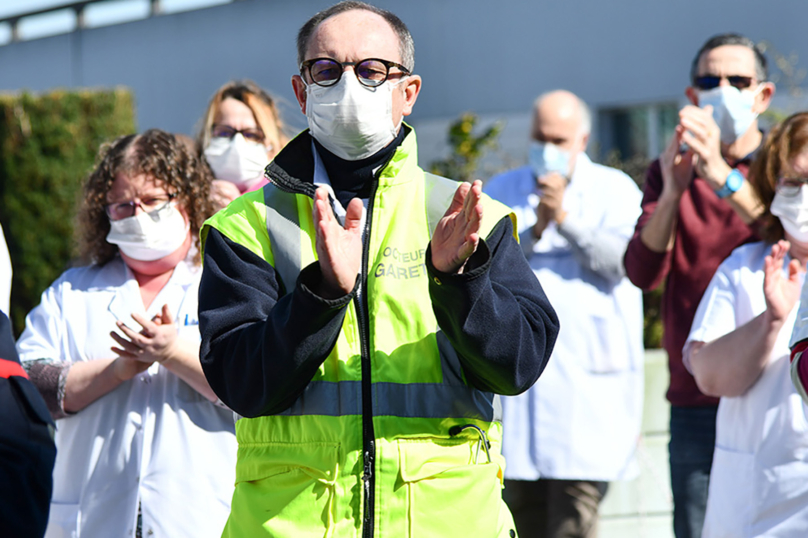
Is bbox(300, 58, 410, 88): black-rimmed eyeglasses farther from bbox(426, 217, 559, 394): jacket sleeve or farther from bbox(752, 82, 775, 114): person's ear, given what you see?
bbox(752, 82, 775, 114): person's ear

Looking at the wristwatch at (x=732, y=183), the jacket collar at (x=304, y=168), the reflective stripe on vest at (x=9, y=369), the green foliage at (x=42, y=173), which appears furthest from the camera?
the green foliage at (x=42, y=173)

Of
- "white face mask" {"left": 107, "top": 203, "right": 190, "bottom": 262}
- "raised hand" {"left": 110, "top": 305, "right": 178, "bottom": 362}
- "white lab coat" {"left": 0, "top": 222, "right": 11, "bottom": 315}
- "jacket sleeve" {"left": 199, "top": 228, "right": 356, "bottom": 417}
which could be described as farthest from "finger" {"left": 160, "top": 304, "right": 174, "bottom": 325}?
"jacket sleeve" {"left": 199, "top": 228, "right": 356, "bottom": 417}

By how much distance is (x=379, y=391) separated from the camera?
7.77 ft

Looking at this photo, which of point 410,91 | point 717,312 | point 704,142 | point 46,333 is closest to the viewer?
point 410,91

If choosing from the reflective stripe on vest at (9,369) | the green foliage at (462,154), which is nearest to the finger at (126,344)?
the reflective stripe on vest at (9,369)

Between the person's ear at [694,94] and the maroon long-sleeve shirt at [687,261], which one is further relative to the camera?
the person's ear at [694,94]

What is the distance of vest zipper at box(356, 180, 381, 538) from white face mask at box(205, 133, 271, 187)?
2009 mm

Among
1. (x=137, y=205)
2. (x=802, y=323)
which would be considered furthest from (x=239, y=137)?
(x=802, y=323)

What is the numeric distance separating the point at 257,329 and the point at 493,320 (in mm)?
518

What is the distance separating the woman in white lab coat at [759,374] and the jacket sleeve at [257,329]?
1718 millimetres

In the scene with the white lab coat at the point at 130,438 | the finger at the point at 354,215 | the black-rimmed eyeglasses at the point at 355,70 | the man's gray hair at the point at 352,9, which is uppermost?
the man's gray hair at the point at 352,9

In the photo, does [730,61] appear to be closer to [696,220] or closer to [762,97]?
[762,97]

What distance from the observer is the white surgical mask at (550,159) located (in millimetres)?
5133

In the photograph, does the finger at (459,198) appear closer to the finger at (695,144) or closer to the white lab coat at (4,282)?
the white lab coat at (4,282)
